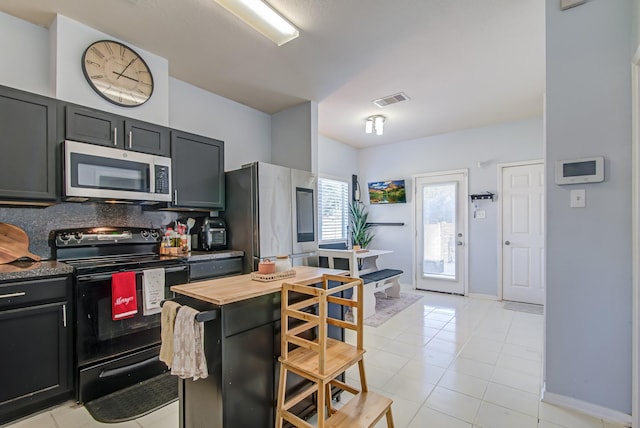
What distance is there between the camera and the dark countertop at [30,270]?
182cm

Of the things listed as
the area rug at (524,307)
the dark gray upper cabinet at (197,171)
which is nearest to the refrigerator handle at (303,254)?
the dark gray upper cabinet at (197,171)

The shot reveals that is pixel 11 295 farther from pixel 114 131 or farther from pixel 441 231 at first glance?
pixel 441 231

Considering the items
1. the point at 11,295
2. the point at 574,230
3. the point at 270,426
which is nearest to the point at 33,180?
the point at 11,295

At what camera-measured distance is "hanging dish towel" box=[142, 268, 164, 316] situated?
2373mm

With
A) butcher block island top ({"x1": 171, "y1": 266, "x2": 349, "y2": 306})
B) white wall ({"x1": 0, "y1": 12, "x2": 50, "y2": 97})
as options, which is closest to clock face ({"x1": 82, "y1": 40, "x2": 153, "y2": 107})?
white wall ({"x1": 0, "y1": 12, "x2": 50, "y2": 97})

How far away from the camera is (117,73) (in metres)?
2.53

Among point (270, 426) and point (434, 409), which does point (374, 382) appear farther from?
point (270, 426)

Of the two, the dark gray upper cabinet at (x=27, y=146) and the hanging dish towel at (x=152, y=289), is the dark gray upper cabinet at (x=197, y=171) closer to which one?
the hanging dish towel at (x=152, y=289)

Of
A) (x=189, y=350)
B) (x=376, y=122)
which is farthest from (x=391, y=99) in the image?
(x=189, y=350)

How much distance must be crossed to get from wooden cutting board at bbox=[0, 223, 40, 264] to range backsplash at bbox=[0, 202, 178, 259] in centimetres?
9

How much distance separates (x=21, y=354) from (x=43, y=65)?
84.9 inches

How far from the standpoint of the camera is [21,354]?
6.12 feet

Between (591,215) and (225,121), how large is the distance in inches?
144

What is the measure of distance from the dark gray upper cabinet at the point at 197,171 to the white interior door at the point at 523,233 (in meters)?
4.37
